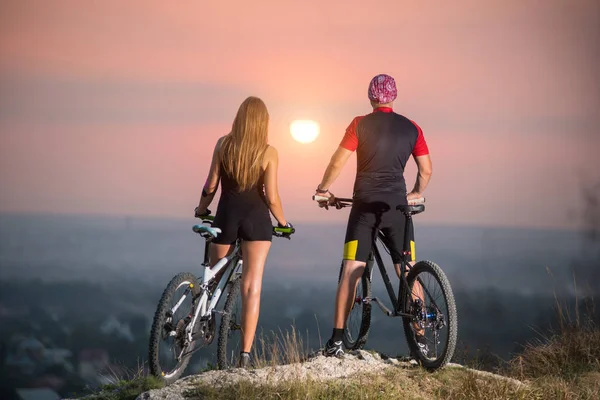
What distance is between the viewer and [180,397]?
21.3ft

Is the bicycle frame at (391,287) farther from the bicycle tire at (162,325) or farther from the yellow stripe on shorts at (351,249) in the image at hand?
the bicycle tire at (162,325)

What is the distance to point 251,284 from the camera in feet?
24.7

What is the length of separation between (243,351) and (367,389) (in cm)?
148

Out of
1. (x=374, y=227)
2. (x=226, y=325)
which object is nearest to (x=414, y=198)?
(x=374, y=227)

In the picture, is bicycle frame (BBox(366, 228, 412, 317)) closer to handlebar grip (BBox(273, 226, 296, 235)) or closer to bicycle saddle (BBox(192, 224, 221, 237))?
handlebar grip (BBox(273, 226, 296, 235))

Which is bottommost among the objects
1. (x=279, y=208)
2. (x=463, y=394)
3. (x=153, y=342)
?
(x=463, y=394)

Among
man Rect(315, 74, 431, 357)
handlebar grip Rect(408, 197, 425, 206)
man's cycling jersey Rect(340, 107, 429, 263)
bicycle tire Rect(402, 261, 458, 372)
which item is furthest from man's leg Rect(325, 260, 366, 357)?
handlebar grip Rect(408, 197, 425, 206)

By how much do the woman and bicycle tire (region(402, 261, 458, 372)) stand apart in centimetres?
141

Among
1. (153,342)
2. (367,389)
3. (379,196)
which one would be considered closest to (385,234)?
(379,196)

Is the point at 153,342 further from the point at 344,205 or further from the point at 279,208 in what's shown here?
the point at 344,205

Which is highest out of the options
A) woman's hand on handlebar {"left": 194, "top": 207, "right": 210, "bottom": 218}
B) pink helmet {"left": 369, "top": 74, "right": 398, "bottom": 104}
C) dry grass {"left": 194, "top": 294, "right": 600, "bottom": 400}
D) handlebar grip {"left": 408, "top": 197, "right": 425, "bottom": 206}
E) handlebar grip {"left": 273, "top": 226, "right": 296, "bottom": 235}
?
pink helmet {"left": 369, "top": 74, "right": 398, "bottom": 104}

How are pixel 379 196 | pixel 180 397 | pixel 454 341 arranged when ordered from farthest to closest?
pixel 379 196 → pixel 454 341 → pixel 180 397

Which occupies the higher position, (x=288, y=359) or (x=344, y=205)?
(x=344, y=205)

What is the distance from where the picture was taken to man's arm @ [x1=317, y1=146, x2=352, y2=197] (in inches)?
313
